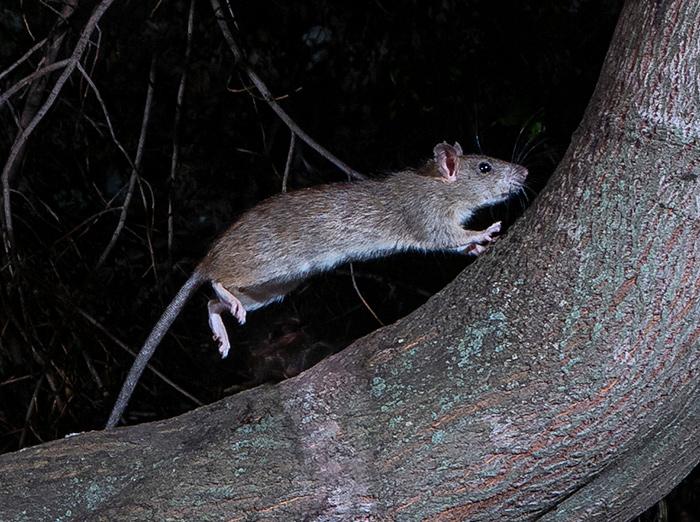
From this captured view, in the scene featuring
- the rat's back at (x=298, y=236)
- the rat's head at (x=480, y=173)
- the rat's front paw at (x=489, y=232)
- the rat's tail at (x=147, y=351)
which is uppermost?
the rat's head at (x=480, y=173)

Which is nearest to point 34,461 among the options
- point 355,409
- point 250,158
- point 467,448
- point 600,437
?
point 355,409

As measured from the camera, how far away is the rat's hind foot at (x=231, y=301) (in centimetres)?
317

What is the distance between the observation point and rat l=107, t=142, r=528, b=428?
3.24 m

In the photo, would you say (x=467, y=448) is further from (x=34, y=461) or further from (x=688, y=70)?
(x=34, y=461)

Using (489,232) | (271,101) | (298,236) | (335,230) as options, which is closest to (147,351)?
(298,236)

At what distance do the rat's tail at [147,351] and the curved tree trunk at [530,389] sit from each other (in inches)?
20.4

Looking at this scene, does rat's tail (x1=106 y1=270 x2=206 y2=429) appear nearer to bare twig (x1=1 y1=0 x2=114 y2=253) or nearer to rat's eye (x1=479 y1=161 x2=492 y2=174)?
bare twig (x1=1 y1=0 x2=114 y2=253)

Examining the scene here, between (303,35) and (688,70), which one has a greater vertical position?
(688,70)

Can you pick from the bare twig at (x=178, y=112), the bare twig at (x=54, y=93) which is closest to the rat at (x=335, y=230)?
the bare twig at (x=178, y=112)

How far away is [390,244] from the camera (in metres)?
3.50

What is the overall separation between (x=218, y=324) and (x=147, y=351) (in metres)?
0.25

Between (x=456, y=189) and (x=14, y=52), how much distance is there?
70.8 inches

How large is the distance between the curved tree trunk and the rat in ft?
2.42

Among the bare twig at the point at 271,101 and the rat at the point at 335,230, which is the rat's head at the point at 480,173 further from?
the bare twig at the point at 271,101
